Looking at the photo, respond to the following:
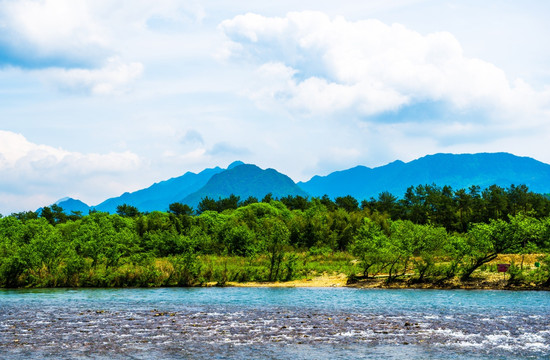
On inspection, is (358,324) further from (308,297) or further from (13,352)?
(13,352)

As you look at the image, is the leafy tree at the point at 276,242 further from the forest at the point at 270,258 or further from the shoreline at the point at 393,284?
the shoreline at the point at 393,284

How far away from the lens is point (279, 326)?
34.0 meters

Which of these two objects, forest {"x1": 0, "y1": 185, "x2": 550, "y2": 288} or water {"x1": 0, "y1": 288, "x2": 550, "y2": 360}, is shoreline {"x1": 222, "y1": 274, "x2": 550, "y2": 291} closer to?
forest {"x1": 0, "y1": 185, "x2": 550, "y2": 288}

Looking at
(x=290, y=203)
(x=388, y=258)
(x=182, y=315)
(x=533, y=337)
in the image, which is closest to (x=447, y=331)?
(x=533, y=337)

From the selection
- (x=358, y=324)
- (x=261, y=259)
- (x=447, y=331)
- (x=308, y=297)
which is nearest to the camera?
(x=447, y=331)

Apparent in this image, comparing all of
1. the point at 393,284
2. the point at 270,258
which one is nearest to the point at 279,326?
the point at 393,284

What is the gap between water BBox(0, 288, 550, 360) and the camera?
26438mm

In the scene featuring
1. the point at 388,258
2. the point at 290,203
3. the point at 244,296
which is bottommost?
the point at 244,296

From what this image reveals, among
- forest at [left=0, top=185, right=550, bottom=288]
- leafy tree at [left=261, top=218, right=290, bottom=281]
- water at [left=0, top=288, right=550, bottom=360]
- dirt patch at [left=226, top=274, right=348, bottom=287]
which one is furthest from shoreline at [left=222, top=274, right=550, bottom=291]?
water at [left=0, top=288, right=550, bottom=360]

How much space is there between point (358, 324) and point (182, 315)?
1380cm

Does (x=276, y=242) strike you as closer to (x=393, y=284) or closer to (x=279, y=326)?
(x=393, y=284)

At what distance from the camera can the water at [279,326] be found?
26.4 metres

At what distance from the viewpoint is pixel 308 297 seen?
52062 mm

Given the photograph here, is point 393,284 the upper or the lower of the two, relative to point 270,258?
lower
